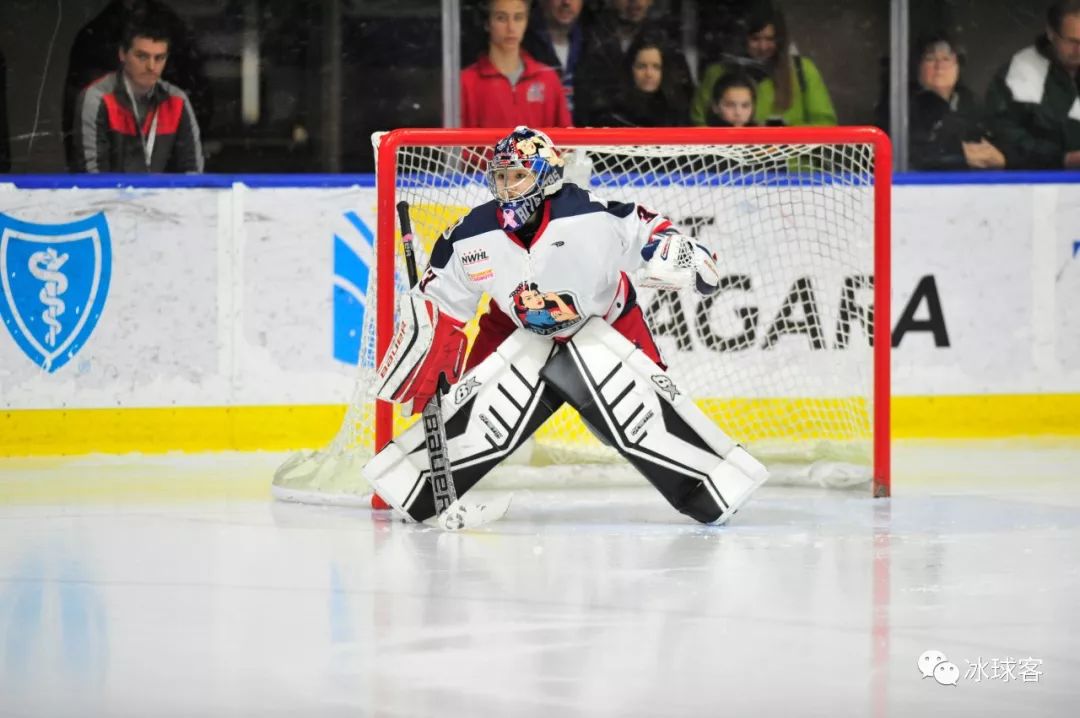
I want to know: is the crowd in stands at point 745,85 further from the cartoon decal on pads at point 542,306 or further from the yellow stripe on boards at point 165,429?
the cartoon decal on pads at point 542,306

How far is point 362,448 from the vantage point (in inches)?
180

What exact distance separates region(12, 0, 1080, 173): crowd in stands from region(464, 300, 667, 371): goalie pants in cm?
172

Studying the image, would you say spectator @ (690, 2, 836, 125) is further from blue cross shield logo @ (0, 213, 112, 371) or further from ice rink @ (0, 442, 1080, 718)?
blue cross shield logo @ (0, 213, 112, 371)

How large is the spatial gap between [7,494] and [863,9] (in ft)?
11.4

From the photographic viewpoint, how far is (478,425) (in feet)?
12.9

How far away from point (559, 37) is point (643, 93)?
37cm

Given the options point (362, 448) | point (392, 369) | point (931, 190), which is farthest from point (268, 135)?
point (931, 190)

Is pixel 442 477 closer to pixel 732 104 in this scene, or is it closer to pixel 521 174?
pixel 521 174

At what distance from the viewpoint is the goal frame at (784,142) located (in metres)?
4.28

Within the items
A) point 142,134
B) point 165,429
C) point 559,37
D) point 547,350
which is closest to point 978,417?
point 559,37

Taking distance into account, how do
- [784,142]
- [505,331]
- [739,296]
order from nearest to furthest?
[505,331] < [784,142] < [739,296]

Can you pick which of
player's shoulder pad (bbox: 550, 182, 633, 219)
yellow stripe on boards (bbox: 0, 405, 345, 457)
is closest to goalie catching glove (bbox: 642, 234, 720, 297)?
player's shoulder pad (bbox: 550, 182, 633, 219)

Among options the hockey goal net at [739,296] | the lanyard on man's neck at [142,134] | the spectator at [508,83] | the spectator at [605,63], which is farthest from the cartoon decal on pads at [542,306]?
the lanyard on man's neck at [142,134]

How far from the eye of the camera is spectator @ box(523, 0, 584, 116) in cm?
582
